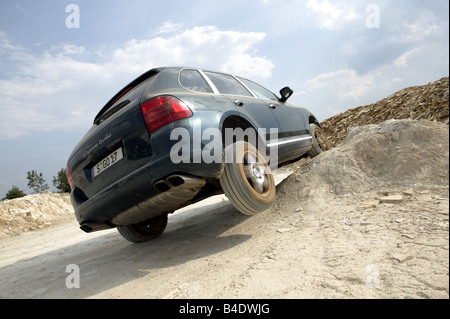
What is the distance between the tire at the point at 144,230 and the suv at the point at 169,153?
803mm

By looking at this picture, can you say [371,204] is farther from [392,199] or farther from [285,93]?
[285,93]

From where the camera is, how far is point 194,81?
288 cm

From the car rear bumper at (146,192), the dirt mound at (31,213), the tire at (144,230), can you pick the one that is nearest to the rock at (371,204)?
the car rear bumper at (146,192)

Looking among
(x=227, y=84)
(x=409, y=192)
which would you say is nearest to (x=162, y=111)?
(x=227, y=84)

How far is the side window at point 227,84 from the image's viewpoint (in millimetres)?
3191

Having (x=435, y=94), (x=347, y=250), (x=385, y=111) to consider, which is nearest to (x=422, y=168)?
(x=347, y=250)

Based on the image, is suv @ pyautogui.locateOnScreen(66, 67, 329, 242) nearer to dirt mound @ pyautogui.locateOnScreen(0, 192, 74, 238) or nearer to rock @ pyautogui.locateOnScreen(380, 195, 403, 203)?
rock @ pyautogui.locateOnScreen(380, 195, 403, 203)

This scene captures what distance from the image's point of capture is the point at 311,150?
484 centimetres

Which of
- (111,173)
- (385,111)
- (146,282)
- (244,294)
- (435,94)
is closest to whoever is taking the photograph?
(244,294)

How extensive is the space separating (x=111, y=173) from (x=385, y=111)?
1033 centimetres

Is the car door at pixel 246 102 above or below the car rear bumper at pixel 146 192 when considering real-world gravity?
above

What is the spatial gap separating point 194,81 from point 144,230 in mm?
2233

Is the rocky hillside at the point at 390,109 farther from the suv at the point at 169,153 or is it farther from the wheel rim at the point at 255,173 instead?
the suv at the point at 169,153

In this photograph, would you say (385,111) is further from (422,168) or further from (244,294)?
(244,294)
